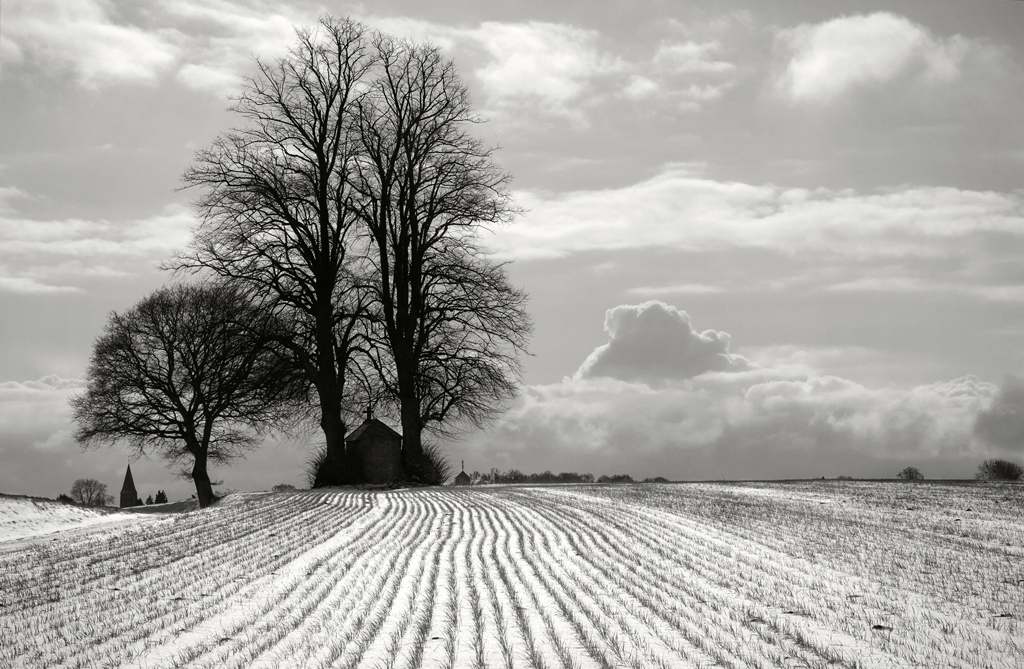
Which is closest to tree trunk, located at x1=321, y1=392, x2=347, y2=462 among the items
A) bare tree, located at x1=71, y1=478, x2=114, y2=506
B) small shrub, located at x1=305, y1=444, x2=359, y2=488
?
small shrub, located at x1=305, y1=444, x2=359, y2=488

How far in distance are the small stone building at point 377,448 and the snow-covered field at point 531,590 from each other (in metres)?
13.5

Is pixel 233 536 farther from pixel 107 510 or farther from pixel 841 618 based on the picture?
pixel 107 510

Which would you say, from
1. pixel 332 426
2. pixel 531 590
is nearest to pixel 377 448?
pixel 332 426

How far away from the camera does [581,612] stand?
25.9 feet

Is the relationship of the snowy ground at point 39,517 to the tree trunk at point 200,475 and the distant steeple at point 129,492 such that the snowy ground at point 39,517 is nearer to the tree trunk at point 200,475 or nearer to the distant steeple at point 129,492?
the tree trunk at point 200,475

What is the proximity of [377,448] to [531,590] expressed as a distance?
22505 mm

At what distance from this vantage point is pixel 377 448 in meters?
30.8

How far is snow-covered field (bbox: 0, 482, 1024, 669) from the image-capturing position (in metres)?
6.91

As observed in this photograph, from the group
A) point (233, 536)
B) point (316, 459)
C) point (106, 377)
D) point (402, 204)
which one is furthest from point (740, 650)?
point (106, 377)

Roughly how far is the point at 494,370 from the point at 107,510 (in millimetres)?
12439

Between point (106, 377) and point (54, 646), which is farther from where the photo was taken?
point (106, 377)

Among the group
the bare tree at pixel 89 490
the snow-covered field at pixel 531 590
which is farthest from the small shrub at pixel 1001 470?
the bare tree at pixel 89 490

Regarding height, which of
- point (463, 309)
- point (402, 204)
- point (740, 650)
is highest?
point (402, 204)

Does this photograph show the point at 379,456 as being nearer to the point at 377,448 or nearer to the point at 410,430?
the point at 377,448
